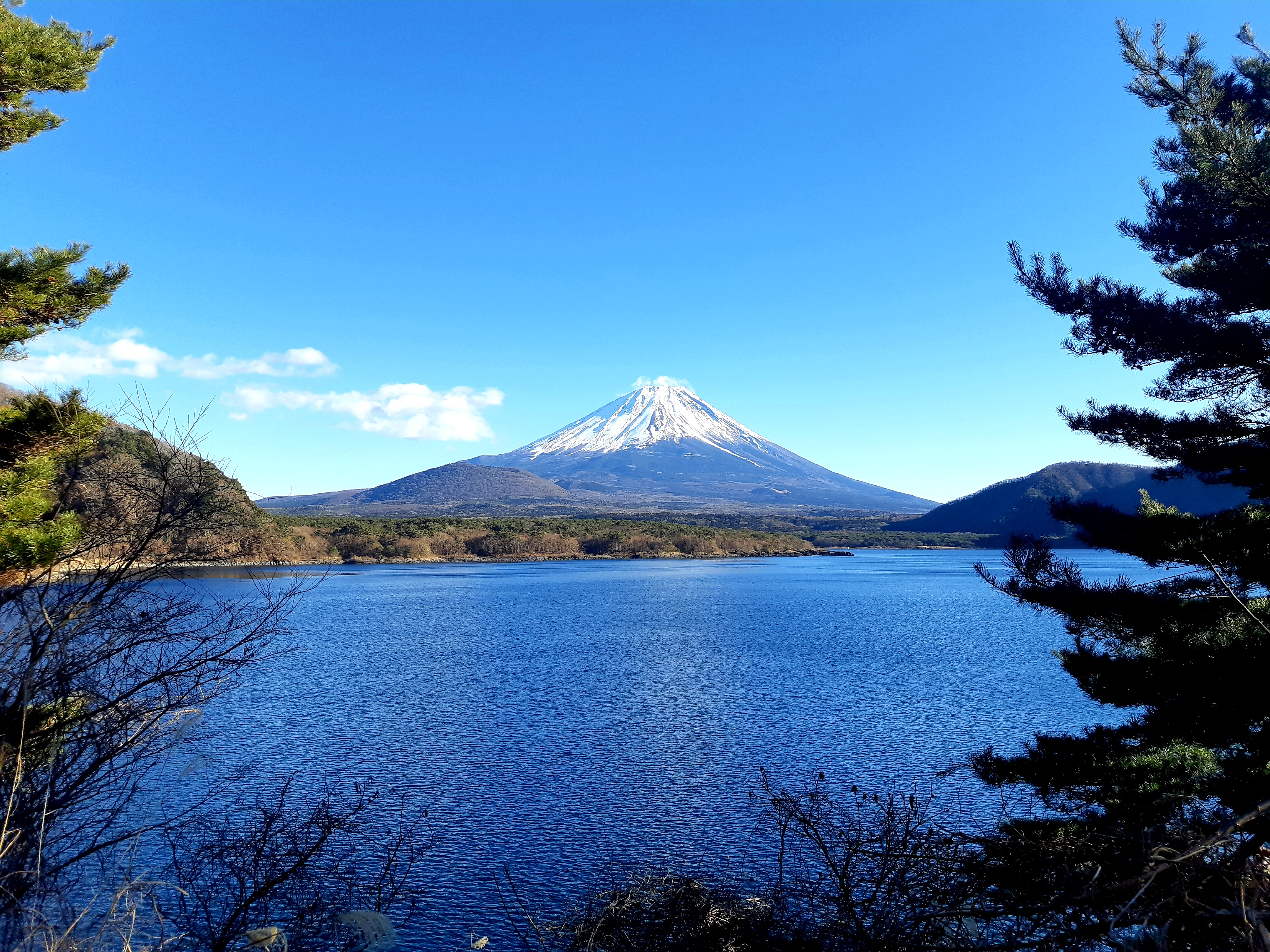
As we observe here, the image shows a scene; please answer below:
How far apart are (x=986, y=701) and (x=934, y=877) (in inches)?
519

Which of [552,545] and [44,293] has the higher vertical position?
[44,293]

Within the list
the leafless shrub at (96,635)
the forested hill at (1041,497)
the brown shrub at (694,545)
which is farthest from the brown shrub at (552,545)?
the leafless shrub at (96,635)

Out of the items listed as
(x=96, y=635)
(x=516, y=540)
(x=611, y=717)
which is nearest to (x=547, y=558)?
(x=516, y=540)

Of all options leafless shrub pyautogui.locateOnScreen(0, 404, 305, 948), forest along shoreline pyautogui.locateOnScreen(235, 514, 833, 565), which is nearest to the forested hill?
forest along shoreline pyautogui.locateOnScreen(235, 514, 833, 565)

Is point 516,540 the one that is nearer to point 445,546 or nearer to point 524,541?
point 524,541

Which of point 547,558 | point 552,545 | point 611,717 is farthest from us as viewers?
point 552,545

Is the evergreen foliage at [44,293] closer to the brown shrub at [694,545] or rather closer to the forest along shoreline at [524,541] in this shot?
the forest along shoreline at [524,541]

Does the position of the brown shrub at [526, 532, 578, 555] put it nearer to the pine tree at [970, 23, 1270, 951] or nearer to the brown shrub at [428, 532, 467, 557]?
the brown shrub at [428, 532, 467, 557]

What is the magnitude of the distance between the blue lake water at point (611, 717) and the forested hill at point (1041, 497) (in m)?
68.6

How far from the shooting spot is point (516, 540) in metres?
83.9

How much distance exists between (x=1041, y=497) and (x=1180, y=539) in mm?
93470

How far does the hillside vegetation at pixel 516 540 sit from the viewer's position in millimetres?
77625

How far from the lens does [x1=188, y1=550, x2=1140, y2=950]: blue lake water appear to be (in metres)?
9.35

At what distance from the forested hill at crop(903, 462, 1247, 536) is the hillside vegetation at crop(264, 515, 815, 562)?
110 feet
